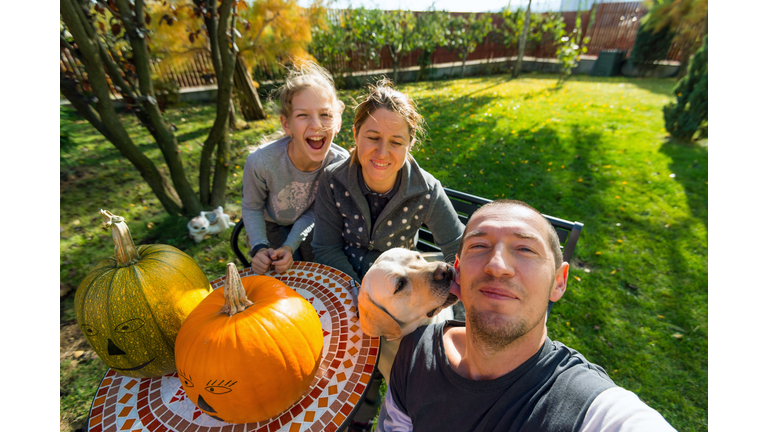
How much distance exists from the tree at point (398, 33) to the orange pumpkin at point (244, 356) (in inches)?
616

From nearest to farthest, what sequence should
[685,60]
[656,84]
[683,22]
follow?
[656,84], [683,22], [685,60]

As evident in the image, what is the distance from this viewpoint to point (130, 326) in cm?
137

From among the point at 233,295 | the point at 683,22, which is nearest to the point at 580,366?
the point at 233,295

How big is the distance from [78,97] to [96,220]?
7.66 ft

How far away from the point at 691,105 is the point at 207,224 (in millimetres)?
9978

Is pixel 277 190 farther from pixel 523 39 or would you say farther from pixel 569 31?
pixel 569 31

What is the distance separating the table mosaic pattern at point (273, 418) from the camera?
1.29 m

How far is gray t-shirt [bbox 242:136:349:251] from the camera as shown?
2846 mm

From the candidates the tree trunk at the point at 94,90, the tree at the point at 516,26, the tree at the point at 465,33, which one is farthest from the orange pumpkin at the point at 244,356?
the tree at the point at 516,26

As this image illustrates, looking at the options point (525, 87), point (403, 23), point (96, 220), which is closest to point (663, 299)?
point (96, 220)

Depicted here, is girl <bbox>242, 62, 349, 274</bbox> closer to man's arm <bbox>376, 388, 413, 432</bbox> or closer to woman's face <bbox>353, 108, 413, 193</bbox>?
woman's face <bbox>353, 108, 413, 193</bbox>

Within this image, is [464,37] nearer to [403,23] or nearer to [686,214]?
[403,23]

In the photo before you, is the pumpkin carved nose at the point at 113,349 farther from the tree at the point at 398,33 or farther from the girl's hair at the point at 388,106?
the tree at the point at 398,33

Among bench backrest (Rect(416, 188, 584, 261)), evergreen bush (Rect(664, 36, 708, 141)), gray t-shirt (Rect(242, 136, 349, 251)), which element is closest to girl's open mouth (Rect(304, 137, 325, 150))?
gray t-shirt (Rect(242, 136, 349, 251))
